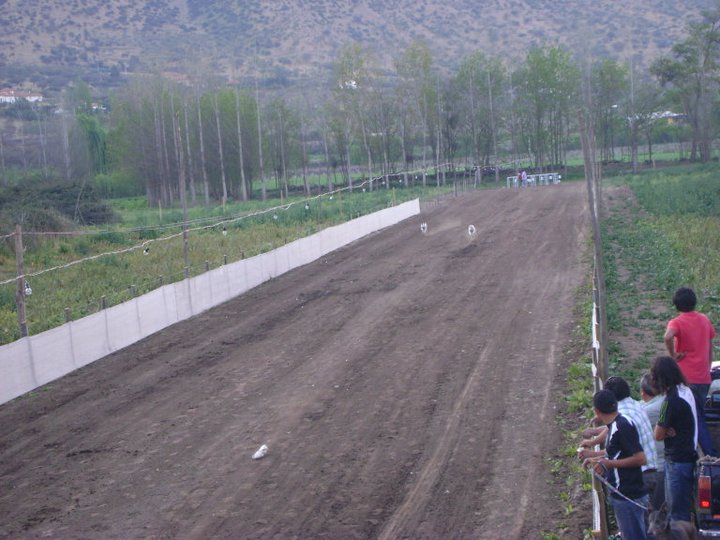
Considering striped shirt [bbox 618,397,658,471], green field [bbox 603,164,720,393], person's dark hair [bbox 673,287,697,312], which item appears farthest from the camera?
green field [bbox 603,164,720,393]

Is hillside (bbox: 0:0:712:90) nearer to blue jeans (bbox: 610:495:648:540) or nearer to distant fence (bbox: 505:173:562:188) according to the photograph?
distant fence (bbox: 505:173:562:188)

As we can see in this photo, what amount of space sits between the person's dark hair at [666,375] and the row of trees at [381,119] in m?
60.2

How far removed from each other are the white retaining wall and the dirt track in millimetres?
414

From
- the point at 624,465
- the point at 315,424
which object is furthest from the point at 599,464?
Result: the point at 315,424

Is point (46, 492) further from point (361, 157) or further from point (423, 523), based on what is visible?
point (361, 157)

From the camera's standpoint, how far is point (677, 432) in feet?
22.6

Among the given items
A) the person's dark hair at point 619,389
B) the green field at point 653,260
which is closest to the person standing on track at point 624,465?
the person's dark hair at point 619,389

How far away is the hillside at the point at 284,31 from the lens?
147375 mm

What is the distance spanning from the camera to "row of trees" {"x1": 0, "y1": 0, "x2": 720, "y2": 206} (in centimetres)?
7044

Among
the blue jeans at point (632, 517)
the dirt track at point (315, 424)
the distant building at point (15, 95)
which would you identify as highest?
the distant building at point (15, 95)

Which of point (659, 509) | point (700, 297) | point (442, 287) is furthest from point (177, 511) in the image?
point (442, 287)

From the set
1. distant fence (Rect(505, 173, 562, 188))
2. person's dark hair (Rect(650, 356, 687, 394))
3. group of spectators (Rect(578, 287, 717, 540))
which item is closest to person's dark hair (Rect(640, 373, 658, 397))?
group of spectators (Rect(578, 287, 717, 540))

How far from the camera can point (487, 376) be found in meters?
14.8

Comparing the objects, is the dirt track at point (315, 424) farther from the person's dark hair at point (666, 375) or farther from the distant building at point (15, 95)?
the distant building at point (15, 95)
